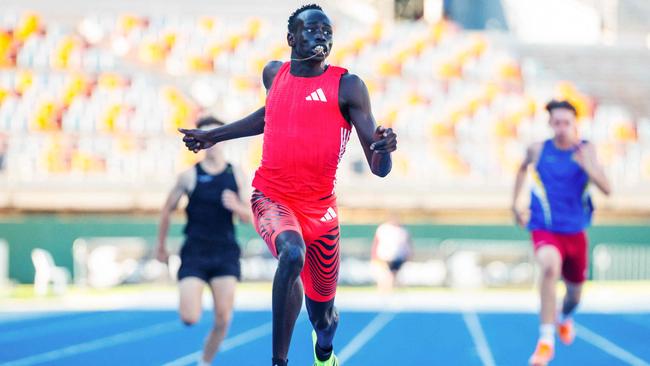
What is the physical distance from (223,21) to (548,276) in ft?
71.2

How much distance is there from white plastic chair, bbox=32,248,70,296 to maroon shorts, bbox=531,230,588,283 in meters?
14.2

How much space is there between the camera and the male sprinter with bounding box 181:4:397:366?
5012 mm

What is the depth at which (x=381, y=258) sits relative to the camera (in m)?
20.2

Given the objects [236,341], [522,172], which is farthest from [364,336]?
[522,172]

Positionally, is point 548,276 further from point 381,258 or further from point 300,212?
point 381,258

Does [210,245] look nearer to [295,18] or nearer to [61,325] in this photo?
[295,18]

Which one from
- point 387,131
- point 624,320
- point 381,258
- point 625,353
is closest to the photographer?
point 387,131

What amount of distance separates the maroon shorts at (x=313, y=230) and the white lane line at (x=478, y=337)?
417 cm

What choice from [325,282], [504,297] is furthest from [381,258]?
[325,282]

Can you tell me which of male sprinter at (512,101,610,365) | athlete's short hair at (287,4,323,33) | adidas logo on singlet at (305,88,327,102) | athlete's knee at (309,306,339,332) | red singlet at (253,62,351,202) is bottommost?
athlete's knee at (309,306,339,332)

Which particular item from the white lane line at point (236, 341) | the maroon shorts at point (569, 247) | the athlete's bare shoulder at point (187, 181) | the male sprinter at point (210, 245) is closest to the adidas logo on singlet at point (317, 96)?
the male sprinter at point (210, 245)

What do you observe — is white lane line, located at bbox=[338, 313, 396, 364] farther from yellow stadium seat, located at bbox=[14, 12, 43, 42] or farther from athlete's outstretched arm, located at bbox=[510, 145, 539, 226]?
yellow stadium seat, located at bbox=[14, 12, 43, 42]

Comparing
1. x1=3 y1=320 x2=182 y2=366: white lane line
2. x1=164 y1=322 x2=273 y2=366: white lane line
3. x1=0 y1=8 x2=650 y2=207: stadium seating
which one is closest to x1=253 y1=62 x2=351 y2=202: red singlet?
x1=164 y1=322 x2=273 y2=366: white lane line

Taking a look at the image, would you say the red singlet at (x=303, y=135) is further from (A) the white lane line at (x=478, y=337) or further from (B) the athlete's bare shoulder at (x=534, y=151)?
(A) the white lane line at (x=478, y=337)
